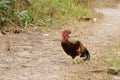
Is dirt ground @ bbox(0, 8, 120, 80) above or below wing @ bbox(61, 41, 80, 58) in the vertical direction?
below

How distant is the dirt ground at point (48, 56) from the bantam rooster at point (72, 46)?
15cm

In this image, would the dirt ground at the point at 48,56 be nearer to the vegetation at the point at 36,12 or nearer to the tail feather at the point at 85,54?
the tail feather at the point at 85,54

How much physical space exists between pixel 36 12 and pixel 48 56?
3.48 metres

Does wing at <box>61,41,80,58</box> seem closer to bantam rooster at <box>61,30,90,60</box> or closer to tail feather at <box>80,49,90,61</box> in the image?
bantam rooster at <box>61,30,90,60</box>

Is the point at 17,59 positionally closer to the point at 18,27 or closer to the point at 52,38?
the point at 52,38

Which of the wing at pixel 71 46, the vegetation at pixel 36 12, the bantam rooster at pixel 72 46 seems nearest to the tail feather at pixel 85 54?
the bantam rooster at pixel 72 46

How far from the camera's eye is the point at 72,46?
17.5 ft

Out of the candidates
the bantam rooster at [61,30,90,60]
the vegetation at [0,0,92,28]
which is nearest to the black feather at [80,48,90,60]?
the bantam rooster at [61,30,90,60]

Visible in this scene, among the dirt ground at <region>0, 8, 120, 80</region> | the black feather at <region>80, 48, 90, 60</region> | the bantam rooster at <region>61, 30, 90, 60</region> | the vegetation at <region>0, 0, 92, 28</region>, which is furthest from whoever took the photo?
the vegetation at <region>0, 0, 92, 28</region>

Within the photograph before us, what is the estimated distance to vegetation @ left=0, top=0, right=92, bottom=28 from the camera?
856cm

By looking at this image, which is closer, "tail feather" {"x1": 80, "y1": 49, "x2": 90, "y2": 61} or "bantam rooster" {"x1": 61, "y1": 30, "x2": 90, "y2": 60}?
"bantam rooster" {"x1": 61, "y1": 30, "x2": 90, "y2": 60}

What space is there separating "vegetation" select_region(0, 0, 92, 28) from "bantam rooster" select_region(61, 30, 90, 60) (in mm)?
3128

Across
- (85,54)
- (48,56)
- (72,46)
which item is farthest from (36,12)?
(72,46)

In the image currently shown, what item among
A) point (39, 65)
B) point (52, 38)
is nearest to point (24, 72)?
point (39, 65)
